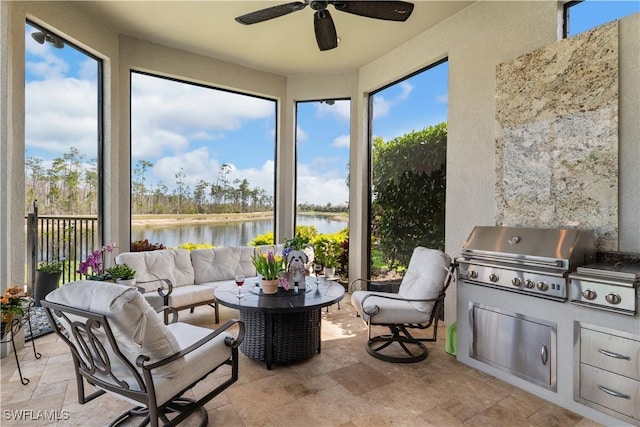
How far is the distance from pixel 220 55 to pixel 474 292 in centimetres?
461

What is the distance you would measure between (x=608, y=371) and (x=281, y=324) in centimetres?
232

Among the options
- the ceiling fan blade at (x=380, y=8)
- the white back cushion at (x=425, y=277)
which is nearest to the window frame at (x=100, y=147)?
the ceiling fan blade at (x=380, y=8)

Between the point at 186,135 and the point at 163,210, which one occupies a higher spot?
the point at 186,135

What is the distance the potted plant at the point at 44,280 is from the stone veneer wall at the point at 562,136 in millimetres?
4651

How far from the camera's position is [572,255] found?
7.77 ft

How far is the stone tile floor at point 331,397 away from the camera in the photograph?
218 centimetres

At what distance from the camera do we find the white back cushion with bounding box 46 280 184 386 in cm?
162

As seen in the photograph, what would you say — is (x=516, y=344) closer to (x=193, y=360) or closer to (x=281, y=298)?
(x=281, y=298)

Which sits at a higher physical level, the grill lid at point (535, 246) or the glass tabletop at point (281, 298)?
the grill lid at point (535, 246)

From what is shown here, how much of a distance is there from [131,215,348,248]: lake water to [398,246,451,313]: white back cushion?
2.26 meters

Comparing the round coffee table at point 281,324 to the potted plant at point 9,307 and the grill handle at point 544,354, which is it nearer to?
the potted plant at point 9,307

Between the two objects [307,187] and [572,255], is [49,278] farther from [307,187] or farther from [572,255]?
[572,255]

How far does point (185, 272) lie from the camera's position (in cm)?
417

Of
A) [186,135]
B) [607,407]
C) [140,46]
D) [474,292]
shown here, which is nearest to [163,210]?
[186,135]
